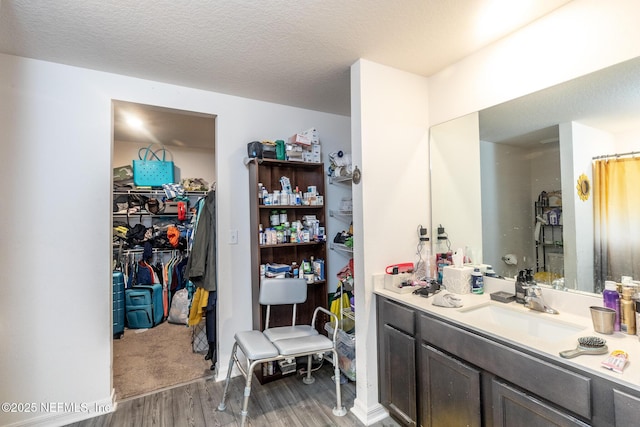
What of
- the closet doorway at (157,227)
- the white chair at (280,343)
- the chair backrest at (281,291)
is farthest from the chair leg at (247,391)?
the closet doorway at (157,227)

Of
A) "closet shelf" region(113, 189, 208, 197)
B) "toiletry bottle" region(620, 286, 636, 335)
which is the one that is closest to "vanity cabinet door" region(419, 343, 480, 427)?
"toiletry bottle" region(620, 286, 636, 335)

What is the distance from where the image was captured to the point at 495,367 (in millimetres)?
1243

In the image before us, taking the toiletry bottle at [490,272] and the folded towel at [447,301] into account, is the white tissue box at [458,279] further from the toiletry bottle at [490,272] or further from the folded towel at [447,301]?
the folded towel at [447,301]

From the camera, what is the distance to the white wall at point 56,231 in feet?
6.03

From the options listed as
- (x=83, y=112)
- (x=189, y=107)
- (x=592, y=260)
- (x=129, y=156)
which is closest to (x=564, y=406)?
(x=592, y=260)

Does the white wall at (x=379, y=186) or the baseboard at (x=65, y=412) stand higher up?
the white wall at (x=379, y=186)

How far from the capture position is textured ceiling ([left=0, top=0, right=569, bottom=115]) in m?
1.46

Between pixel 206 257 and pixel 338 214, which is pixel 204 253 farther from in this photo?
pixel 338 214

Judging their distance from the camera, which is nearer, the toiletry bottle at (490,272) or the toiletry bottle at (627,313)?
the toiletry bottle at (627,313)

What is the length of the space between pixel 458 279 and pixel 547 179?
2.52 ft

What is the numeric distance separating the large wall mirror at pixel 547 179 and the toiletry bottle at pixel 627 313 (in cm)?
17

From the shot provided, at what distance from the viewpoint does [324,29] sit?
164cm

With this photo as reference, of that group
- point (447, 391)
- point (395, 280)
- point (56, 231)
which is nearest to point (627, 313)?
point (447, 391)

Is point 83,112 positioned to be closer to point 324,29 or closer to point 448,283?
point 324,29
